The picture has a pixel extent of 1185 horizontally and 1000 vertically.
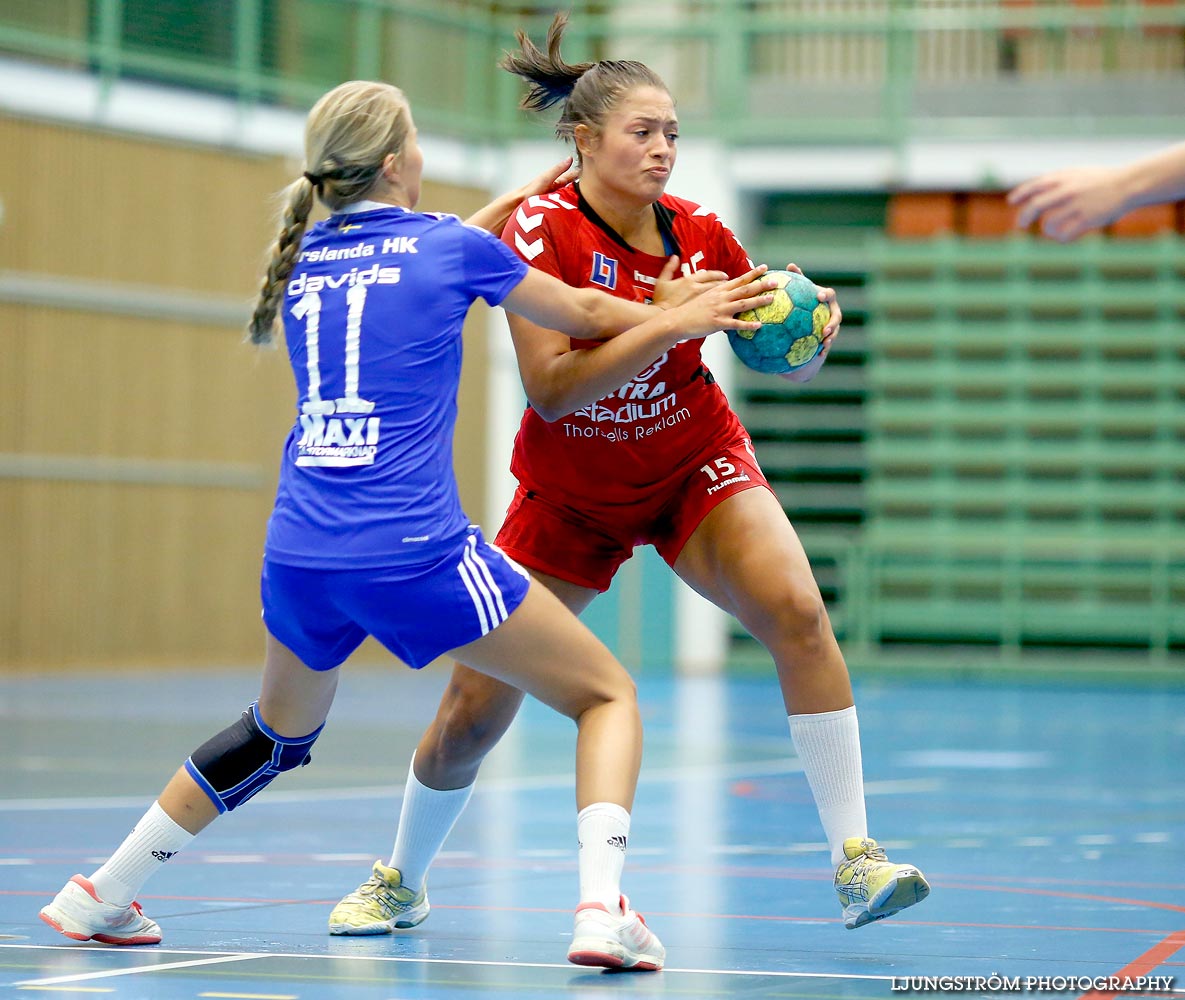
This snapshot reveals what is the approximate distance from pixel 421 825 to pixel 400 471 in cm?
115

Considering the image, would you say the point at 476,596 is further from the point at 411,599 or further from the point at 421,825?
the point at 421,825

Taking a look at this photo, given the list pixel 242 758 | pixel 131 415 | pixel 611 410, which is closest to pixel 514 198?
pixel 611 410

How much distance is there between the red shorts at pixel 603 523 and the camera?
4422mm

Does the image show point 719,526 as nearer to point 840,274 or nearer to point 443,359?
point 443,359

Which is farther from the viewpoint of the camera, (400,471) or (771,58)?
(771,58)

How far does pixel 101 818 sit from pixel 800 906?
2897 mm

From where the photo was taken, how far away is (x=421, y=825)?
14.7 feet

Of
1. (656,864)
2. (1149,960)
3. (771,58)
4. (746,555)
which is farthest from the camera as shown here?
(771,58)

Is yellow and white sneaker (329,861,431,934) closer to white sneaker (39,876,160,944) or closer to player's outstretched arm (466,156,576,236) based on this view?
white sneaker (39,876,160,944)

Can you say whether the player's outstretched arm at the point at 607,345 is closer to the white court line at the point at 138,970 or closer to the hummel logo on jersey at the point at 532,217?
the hummel logo on jersey at the point at 532,217

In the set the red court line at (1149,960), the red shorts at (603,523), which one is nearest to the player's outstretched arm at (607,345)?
the red shorts at (603,523)

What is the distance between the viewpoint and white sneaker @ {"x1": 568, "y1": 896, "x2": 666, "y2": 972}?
3.59 meters

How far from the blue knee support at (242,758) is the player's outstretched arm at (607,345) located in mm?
892

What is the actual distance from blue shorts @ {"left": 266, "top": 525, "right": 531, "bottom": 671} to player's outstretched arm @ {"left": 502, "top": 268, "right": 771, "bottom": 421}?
1.41ft
